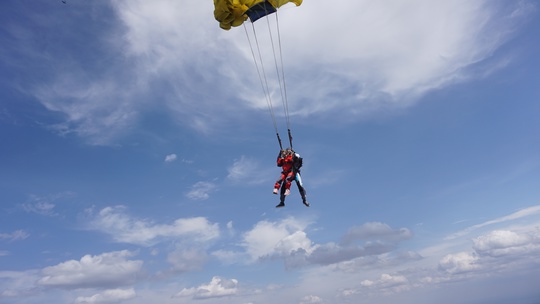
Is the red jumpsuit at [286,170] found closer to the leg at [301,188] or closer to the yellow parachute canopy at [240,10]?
the leg at [301,188]

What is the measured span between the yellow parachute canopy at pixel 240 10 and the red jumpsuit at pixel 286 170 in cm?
762

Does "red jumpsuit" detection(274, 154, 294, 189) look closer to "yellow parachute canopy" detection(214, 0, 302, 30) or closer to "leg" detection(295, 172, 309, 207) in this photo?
"leg" detection(295, 172, 309, 207)

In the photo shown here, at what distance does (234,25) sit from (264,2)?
2.01m

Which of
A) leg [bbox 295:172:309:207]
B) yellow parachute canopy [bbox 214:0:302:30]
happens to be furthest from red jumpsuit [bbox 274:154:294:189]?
yellow parachute canopy [bbox 214:0:302:30]

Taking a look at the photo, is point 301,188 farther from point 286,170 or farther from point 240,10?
point 240,10

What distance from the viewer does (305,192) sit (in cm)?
2181

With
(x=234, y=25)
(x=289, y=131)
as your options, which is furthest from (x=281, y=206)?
(x=234, y=25)

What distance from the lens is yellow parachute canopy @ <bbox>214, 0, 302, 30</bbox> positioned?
19375mm

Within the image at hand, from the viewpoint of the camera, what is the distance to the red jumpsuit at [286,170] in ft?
69.9

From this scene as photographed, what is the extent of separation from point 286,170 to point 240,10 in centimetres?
872

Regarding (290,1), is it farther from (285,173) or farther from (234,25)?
(285,173)

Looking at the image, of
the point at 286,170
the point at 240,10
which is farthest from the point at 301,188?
the point at 240,10

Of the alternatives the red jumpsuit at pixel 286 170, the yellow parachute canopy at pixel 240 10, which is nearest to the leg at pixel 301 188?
the red jumpsuit at pixel 286 170

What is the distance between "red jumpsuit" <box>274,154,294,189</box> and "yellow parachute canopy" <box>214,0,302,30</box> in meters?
7.62
